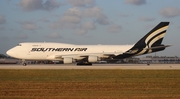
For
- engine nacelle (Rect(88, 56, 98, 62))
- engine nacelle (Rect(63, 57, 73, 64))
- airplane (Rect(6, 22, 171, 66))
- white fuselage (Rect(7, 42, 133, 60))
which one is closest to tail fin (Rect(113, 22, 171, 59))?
airplane (Rect(6, 22, 171, 66))

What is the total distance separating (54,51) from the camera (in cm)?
5216

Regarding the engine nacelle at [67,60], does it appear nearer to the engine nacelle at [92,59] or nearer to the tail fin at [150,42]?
the engine nacelle at [92,59]

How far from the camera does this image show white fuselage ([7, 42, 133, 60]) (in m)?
52.1

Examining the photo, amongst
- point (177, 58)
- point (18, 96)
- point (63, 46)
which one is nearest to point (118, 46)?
point (63, 46)

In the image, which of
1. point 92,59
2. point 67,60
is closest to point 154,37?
point 92,59

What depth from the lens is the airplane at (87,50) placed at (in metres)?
51.3

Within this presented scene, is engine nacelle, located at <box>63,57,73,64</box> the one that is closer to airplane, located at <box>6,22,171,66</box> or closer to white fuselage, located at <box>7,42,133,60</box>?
airplane, located at <box>6,22,171,66</box>

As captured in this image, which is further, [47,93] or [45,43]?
[45,43]

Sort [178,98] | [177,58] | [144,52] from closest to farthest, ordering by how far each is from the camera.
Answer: [178,98] → [144,52] → [177,58]

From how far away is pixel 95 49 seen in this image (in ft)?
173

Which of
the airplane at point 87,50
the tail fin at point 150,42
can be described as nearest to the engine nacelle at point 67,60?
the airplane at point 87,50

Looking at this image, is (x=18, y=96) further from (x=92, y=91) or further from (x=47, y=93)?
(x=92, y=91)

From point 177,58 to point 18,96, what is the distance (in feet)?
436

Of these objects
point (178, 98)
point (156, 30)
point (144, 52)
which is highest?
point (156, 30)
